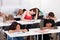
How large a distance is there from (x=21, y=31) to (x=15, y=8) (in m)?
3.03

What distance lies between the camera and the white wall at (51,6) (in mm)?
6982

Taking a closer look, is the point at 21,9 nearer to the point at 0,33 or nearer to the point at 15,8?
the point at 15,8

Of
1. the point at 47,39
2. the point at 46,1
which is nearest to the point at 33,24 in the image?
the point at 47,39

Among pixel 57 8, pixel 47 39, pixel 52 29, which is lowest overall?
pixel 47 39

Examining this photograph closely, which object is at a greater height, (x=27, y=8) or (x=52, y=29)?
(x=27, y=8)

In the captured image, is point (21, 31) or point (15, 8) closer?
point (21, 31)

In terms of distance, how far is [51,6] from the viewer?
715 centimetres

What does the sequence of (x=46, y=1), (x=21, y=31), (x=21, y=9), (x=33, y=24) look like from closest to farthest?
(x=21, y=31) → (x=33, y=24) → (x=21, y=9) → (x=46, y=1)

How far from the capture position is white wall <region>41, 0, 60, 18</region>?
275 inches

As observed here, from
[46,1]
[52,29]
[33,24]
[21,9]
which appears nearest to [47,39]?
[52,29]

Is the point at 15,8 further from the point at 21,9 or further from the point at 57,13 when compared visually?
the point at 57,13

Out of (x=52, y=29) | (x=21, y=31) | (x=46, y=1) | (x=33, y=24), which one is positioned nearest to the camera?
(x=21, y=31)

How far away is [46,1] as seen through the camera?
23.0ft

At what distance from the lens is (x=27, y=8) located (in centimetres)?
673
